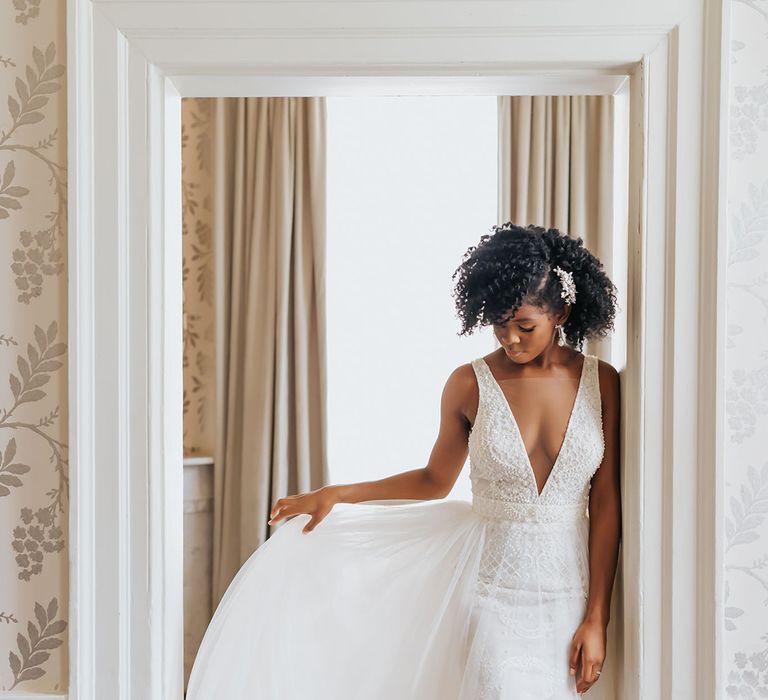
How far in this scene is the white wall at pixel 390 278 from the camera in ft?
11.1

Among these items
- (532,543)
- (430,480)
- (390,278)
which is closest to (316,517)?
(430,480)

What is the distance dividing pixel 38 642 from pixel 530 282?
1.29 meters

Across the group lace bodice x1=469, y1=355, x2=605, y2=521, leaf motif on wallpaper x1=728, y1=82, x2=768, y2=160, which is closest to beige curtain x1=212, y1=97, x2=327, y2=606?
lace bodice x1=469, y1=355, x2=605, y2=521

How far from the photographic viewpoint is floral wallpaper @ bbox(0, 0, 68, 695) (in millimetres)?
1752

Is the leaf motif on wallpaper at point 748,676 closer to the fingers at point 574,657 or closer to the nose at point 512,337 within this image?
Answer: the fingers at point 574,657

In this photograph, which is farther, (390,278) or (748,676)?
(390,278)

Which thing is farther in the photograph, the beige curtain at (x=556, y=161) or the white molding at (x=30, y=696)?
the beige curtain at (x=556, y=161)

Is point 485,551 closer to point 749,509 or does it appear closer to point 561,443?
point 561,443

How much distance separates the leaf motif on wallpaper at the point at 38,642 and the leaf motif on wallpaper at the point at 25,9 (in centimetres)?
→ 122

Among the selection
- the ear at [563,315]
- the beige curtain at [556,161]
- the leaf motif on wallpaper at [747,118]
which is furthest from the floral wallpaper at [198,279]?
the leaf motif on wallpaper at [747,118]

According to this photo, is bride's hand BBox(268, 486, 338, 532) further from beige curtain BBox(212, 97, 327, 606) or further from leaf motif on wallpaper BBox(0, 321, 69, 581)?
beige curtain BBox(212, 97, 327, 606)

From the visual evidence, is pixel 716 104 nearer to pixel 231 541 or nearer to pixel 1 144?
pixel 1 144

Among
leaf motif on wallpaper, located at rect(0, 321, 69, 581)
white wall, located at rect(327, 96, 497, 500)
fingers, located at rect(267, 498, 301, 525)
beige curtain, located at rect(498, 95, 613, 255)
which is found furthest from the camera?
white wall, located at rect(327, 96, 497, 500)

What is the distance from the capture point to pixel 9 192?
176 cm
